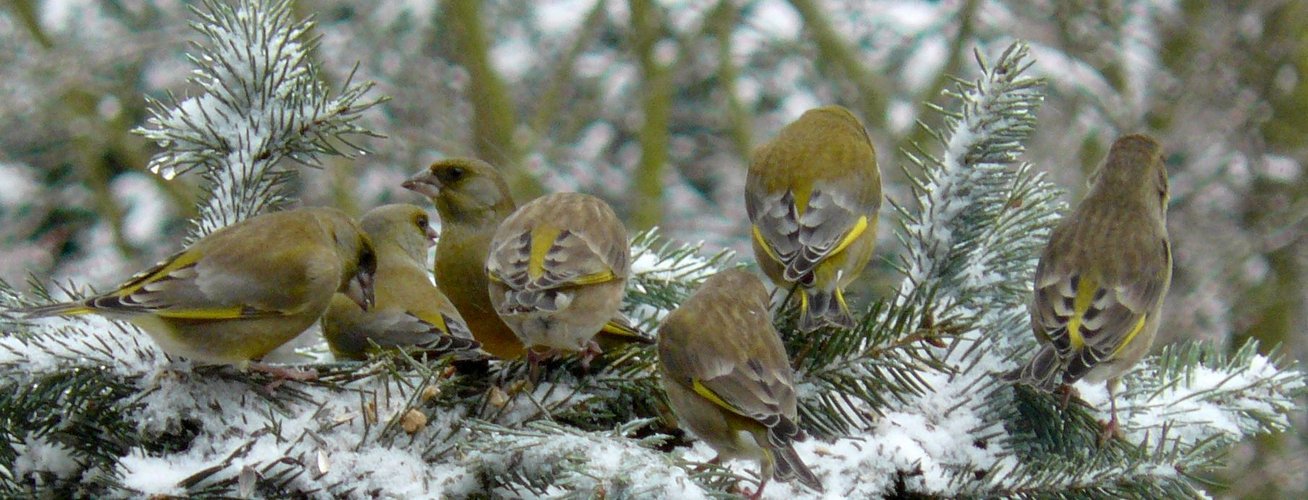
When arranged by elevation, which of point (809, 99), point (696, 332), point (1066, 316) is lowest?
point (696, 332)

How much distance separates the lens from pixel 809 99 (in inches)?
458

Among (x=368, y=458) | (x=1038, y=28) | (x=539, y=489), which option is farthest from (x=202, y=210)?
(x=1038, y=28)

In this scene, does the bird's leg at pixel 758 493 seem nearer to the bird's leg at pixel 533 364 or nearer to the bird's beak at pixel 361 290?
the bird's leg at pixel 533 364

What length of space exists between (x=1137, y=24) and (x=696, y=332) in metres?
9.15

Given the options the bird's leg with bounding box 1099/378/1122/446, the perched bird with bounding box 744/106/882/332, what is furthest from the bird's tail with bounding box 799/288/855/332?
the bird's leg with bounding box 1099/378/1122/446

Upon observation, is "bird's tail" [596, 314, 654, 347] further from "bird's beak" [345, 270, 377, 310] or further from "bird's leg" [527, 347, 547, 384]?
"bird's beak" [345, 270, 377, 310]

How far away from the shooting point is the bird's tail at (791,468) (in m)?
2.28

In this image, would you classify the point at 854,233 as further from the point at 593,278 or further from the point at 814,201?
the point at 593,278

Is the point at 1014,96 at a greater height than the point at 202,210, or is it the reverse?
the point at 1014,96

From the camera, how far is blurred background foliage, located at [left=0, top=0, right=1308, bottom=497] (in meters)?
9.28

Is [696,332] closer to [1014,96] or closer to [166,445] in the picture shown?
[1014,96]

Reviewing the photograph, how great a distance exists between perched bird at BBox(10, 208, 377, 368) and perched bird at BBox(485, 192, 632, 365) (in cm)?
40

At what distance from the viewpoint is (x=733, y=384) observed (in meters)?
2.64

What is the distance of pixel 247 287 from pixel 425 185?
0.95 meters
